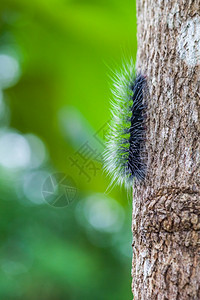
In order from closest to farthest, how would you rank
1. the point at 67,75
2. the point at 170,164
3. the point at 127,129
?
the point at 170,164
the point at 127,129
the point at 67,75

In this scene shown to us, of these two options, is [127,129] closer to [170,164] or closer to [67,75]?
[170,164]

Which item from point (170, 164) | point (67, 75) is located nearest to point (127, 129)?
point (170, 164)

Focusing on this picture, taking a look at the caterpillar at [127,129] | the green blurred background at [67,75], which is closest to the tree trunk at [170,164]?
the caterpillar at [127,129]

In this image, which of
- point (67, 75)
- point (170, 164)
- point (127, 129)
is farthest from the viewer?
point (67, 75)

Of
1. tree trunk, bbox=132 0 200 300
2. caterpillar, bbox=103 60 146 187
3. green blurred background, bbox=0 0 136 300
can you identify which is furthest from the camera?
green blurred background, bbox=0 0 136 300

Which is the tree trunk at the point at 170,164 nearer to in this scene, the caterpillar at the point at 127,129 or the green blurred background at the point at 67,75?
Result: the caterpillar at the point at 127,129

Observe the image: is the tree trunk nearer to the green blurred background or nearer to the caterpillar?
the caterpillar

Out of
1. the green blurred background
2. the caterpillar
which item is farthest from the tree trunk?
the green blurred background
